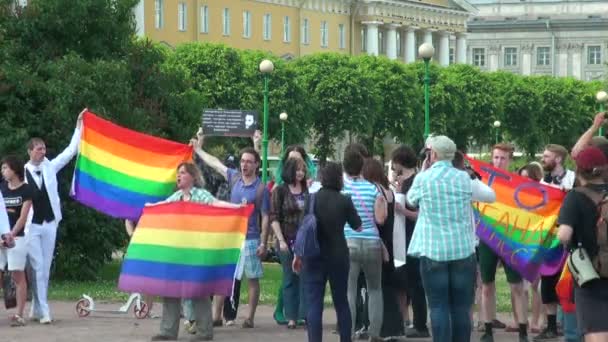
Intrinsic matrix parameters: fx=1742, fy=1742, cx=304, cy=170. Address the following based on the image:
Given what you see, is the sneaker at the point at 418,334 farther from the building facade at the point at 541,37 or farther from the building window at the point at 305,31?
the building facade at the point at 541,37

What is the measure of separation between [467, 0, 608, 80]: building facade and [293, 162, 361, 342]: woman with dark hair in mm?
141297

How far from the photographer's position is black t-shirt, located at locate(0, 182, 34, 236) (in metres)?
16.9

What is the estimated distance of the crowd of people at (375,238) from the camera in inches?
488

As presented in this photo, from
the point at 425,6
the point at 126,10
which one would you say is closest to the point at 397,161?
the point at 126,10

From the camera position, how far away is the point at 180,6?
94812 millimetres

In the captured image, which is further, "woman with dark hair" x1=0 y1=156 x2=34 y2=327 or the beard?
"woman with dark hair" x1=0 y1=156 x2=34 y2=327

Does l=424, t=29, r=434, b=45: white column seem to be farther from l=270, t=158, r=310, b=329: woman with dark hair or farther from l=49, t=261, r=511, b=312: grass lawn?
l=270, t=158, r=310, b=329: woman with dark hair

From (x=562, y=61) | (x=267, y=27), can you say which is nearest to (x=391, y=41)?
(x=267, y=27)

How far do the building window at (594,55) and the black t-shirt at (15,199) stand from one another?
463ft

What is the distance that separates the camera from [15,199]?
16969 mm

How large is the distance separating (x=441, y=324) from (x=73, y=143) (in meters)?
5.76

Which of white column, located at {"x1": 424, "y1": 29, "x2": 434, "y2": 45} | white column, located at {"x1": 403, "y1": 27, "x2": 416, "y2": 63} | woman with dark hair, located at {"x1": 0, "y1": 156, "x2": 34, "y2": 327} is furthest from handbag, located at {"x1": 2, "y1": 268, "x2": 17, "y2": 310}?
white column, located at {"x1": 424, "y1": 29, "x2": 434, "y2": 45}

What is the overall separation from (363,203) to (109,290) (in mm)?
7249

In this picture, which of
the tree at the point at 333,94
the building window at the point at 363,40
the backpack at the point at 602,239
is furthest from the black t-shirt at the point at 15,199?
the building window at the point at 363,40
